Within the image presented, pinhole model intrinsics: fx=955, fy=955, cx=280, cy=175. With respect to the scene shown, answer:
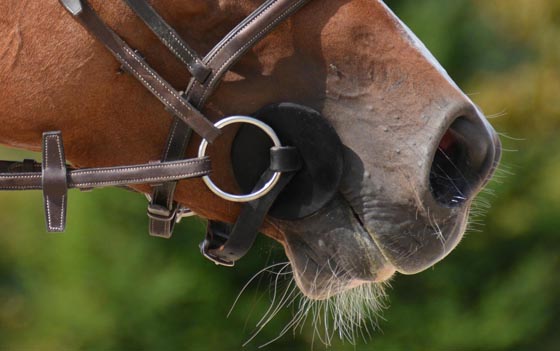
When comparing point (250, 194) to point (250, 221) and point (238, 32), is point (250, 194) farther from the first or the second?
point (238, 32)

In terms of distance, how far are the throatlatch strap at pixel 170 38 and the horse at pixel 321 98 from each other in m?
0.04

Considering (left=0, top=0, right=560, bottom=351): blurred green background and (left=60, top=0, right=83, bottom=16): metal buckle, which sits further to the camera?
(left=0, top=0, right=560, bottom=351): blurred green background

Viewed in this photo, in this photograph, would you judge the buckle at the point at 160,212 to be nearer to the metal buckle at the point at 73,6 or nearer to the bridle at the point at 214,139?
the bridle at the point at 214,139

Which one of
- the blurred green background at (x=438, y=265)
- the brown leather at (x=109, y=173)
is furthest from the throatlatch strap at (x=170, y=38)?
the blurred green background at (x=438, y=265)

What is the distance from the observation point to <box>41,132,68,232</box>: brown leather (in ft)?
8.84

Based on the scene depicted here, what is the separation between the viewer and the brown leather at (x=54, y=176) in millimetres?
2695

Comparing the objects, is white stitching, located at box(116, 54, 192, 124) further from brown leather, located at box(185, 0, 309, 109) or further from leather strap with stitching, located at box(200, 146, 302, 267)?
leather strap with stitching, located at box(200, 146, 302, 267)

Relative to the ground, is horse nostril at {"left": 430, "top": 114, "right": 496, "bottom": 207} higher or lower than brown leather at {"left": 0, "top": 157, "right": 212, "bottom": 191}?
lower

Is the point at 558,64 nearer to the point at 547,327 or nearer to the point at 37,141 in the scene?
the point at 547,327

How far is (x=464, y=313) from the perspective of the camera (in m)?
6.40

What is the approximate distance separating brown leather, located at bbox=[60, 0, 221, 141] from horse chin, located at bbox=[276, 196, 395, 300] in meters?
0.40

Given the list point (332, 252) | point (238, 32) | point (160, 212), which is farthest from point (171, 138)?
point (332, 252)

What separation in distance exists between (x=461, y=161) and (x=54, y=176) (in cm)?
116

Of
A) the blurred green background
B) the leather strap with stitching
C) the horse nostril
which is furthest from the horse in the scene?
the blurred green background
